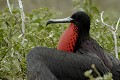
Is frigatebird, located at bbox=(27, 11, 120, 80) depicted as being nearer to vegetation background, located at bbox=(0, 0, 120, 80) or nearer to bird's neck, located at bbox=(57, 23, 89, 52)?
bird's neck, located at bbox=(57, 23, 89, 52)

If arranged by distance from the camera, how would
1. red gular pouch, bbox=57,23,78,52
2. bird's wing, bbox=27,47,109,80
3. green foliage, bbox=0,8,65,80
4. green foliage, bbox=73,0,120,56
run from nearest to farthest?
bird's wing, bbox=27,47,109,80 < red gular pouch, bbox=57,23,78,52 < green foliage, bbox=0,8,65,80 < green foliage, bbox=73,0,120,56

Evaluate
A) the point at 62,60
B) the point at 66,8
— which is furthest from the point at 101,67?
the point at 66,8

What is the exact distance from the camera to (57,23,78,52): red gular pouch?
718cm

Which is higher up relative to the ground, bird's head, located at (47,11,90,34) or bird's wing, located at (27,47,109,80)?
bird's head, located at (47,11,90,34)

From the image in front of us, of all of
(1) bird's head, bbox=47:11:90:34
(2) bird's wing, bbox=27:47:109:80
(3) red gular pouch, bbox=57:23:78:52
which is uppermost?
Answer: (1) bird's head, bbox=47:11:90:34

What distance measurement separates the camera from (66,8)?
13.2 meters

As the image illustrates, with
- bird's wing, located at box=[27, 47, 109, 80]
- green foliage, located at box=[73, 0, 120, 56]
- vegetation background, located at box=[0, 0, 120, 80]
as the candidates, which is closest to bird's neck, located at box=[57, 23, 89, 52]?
bird's wing, located at box=[27, 47, 109, 80]

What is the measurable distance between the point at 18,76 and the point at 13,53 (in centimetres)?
24

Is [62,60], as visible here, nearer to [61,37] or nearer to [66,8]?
[61,37]

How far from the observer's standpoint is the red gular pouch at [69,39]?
718cm

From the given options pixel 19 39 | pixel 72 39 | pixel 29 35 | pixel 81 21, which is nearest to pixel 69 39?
pixel 72 39

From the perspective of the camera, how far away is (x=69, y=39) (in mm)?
7250

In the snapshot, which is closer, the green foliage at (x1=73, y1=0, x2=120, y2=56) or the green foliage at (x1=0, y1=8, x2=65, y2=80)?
the green foliage at (x1=0, y1=8, x2=65, y2=80)

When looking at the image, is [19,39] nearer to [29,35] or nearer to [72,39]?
[29,35]
